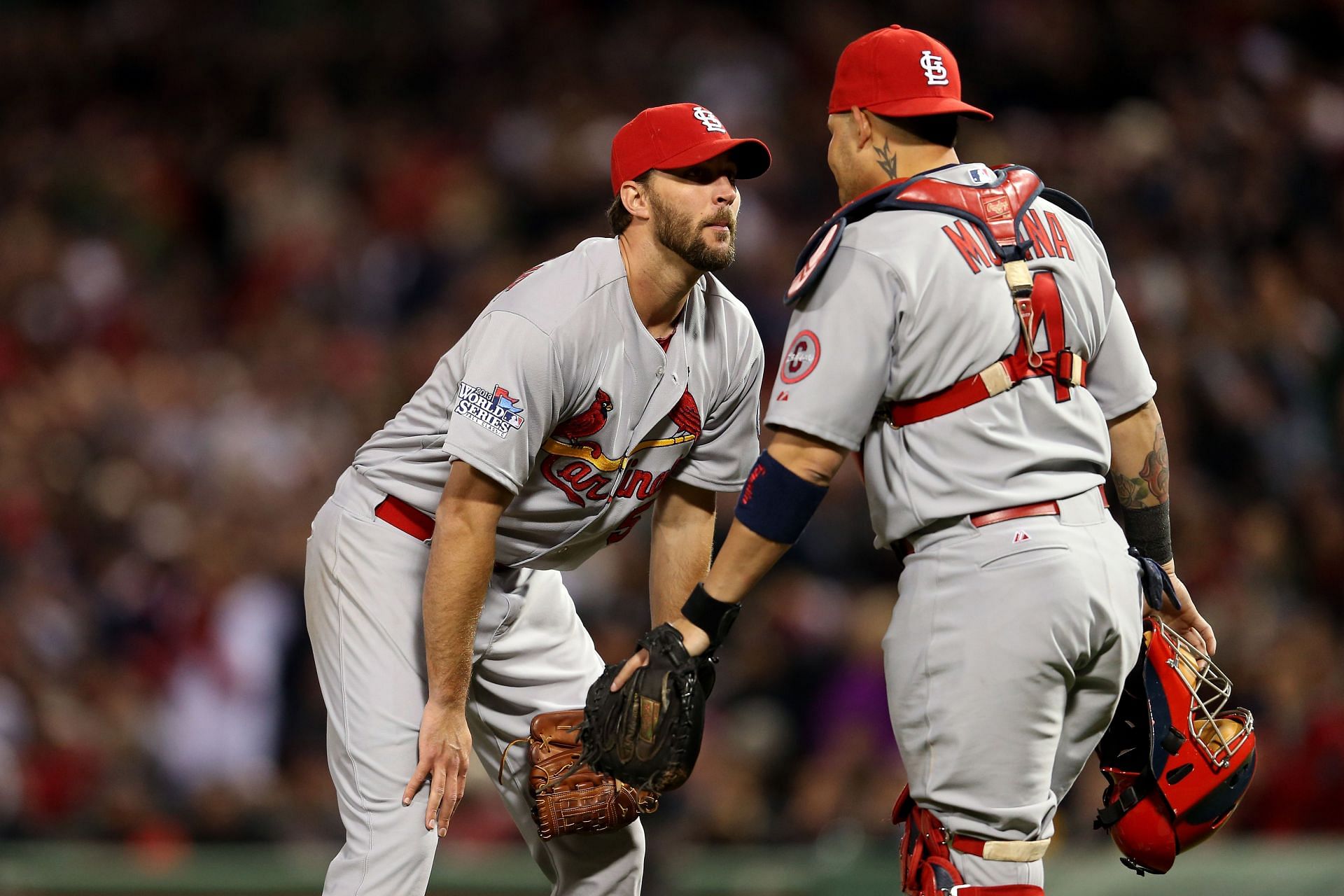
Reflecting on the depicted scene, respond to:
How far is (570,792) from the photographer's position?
375cm

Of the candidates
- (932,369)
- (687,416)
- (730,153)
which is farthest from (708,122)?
(932,369)

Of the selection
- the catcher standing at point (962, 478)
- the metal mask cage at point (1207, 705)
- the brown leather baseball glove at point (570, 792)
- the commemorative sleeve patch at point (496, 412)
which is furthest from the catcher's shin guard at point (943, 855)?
the commemorative sleeve patch at point (496, 412)

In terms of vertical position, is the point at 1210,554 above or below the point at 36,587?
above

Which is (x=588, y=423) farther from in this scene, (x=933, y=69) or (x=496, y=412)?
(x=933, y=69)

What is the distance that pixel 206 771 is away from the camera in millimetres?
7809

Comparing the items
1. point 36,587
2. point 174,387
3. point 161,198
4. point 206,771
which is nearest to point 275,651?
point 206,771

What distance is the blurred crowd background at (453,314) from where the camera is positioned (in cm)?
717

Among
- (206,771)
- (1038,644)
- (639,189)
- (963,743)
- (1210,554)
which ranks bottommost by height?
(206,771)

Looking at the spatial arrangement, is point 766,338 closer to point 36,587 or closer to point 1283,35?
point 1283,35

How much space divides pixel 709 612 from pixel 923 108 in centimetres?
113

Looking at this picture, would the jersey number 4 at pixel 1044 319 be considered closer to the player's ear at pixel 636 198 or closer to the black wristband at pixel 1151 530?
the black wristband at pixel 1151 530

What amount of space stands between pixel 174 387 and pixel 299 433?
958 mm

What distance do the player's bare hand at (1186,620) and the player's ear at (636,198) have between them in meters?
1.46

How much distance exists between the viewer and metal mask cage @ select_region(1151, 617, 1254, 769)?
3.36 m
